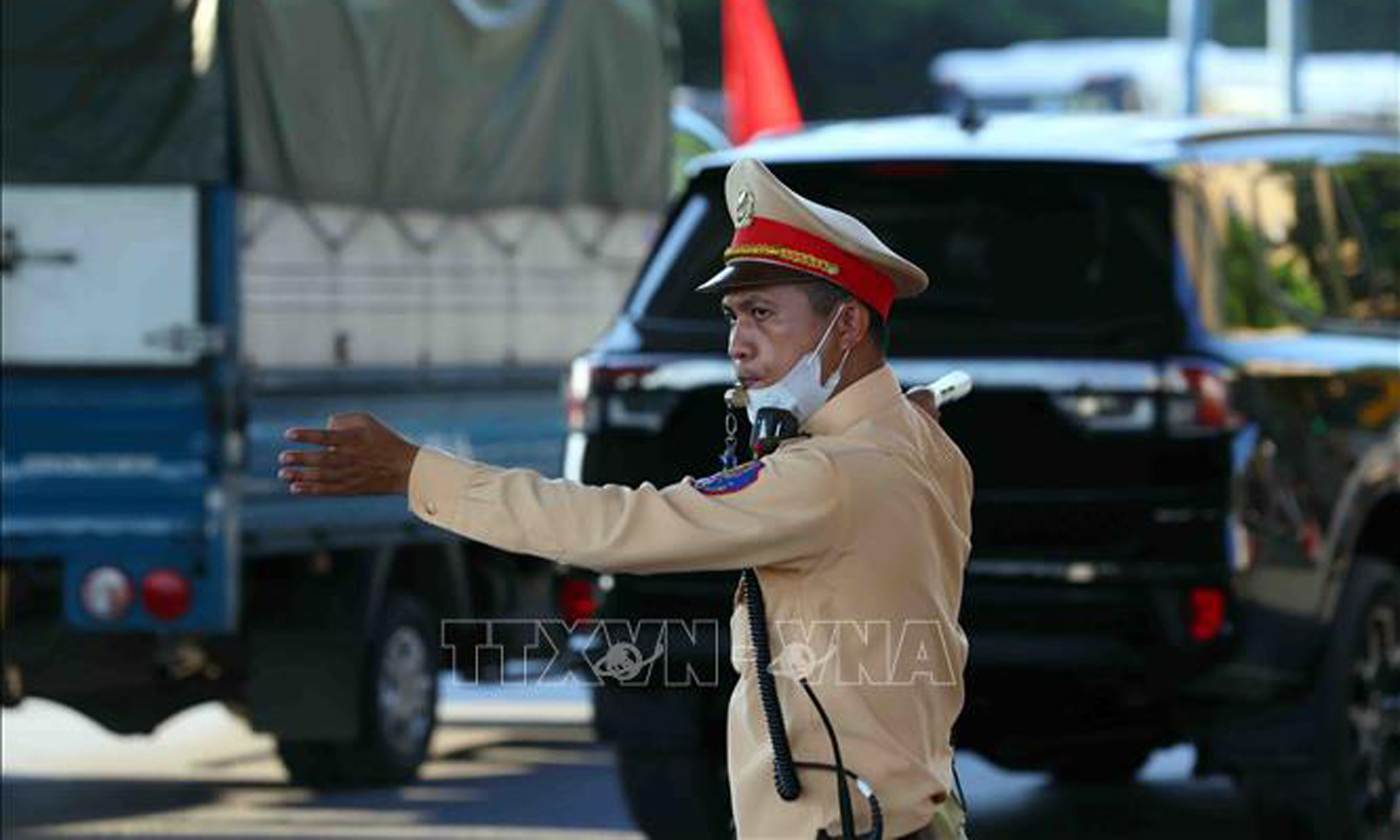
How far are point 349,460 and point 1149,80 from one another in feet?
130

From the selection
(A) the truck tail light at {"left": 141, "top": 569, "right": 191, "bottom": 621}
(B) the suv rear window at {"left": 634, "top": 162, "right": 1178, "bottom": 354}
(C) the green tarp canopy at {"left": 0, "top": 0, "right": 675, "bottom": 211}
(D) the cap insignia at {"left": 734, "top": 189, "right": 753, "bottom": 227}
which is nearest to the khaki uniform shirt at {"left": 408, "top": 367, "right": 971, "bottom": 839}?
(D) the cap insignia at {"left": 734, "top": 189, "right": 753, "bottom": 227}

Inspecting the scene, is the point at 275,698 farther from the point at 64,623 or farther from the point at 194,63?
the point at 194,63

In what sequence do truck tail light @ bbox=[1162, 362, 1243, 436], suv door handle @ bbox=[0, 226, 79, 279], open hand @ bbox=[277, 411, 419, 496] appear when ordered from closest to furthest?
open hand @ bbox=[277, 411, 419, 496] → truck tail light @ bbox=[1162, 362, 1243, 436] → suv door handle @ bbox=[0, 226, 79, 279]

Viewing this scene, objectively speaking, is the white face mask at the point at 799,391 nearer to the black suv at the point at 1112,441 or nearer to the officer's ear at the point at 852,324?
the officer's ear at the point at 852,324

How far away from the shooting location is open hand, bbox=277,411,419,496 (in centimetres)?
487

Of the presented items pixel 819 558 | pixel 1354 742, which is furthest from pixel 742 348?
pixel 1354 742

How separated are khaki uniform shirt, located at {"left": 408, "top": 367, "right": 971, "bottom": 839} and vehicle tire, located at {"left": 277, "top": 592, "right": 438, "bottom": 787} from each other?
24.7ft

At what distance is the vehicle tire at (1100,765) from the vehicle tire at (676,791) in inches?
81.6

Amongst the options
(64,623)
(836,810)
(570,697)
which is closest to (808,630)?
(836,810)

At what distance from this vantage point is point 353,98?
13133 millimetres

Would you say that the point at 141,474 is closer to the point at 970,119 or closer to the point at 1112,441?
the point at 970,119

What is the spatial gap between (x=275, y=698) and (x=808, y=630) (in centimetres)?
735

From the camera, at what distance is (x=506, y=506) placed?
16.4 ft

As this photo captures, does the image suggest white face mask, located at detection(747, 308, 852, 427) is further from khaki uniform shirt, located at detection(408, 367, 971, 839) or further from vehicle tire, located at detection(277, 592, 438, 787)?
vehicle tire, located at detection(277, 592, 438, 787)
